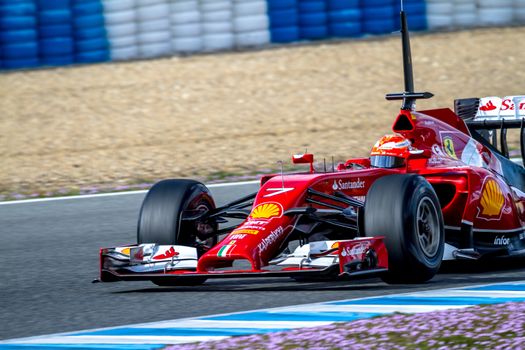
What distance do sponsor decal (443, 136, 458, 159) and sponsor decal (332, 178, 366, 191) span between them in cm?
86

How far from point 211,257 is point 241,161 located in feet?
24.6

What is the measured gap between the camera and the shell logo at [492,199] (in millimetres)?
7223

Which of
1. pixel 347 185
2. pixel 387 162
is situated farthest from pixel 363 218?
pixel 387 162

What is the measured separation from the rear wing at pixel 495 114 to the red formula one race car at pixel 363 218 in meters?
0.36

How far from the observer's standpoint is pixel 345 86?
58.0 ft

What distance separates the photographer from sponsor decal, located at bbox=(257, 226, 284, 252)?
6363mm

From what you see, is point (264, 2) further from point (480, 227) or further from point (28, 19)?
point (480, 227)

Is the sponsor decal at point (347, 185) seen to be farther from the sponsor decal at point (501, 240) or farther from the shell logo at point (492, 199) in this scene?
the sponsor decal at point (501, 240)

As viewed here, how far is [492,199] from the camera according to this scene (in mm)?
7297

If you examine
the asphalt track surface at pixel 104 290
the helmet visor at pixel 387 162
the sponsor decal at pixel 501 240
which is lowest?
the asphalt track surface at pixel 104 290

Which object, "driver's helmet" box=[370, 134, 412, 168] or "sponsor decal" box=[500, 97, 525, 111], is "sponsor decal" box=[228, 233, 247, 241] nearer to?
"driver's helmet" box=[370, 134, 412, 168]

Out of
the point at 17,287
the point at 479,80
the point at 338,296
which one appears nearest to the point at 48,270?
the point at 17,287

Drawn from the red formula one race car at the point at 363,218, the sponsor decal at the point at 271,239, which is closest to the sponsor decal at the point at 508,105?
the red formula one race car at the point at 363,218

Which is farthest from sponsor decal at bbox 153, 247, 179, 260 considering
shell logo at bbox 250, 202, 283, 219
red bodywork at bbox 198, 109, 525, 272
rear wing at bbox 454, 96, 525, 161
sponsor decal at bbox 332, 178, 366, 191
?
rear wing at bbox 454, 96, 525, 161
